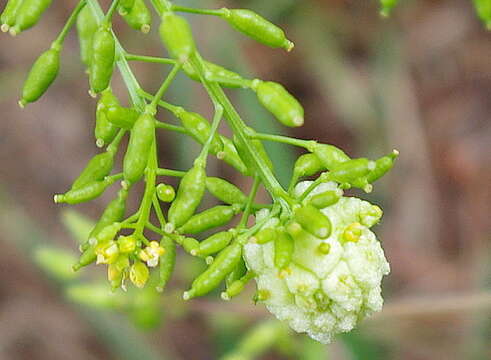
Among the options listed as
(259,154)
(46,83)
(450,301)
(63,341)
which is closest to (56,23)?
(63,341)

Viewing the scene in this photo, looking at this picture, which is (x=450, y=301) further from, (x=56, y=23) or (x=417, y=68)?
(x=56, y=23)

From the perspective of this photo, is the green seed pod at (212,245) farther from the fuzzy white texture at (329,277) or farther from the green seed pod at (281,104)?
the green seed pod at (281,104)

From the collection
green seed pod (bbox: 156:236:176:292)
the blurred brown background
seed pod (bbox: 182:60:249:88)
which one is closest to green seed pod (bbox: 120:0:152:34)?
seed pod (bbox: 182:60:249:88)

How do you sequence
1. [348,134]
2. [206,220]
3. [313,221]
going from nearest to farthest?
[313,221]
[206,220]
[348,134]

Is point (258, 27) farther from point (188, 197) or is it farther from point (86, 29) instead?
point (86, 29)

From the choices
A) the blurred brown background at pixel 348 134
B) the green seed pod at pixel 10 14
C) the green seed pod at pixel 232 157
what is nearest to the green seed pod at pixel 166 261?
the green seed pod at pixel 232 157

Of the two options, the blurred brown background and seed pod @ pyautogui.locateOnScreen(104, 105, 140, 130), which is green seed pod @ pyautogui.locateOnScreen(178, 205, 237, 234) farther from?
the blurred brown background

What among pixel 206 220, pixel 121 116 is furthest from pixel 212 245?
pixel 121 116
